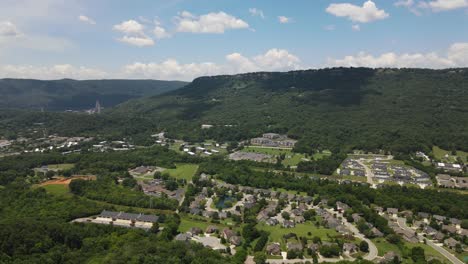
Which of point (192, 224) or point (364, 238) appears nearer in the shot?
point (364, 238)

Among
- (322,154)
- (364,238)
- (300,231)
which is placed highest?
(322,154)

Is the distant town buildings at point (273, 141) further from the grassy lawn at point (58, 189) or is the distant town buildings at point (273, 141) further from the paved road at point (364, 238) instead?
the grassy lawn at point (58, 189)

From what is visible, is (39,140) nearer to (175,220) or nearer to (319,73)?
(175,220)

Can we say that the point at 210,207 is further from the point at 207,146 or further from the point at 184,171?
the point at 207,146

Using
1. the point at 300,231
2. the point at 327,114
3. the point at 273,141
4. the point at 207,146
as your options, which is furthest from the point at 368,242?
the point at 327,114

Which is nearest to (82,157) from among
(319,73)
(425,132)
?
(425,132)

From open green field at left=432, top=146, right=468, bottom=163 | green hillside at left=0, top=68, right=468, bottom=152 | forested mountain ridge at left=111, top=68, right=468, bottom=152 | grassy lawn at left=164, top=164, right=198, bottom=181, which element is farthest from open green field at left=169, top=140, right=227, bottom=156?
open green field at left=432, top=146, right=468, bottom=163
